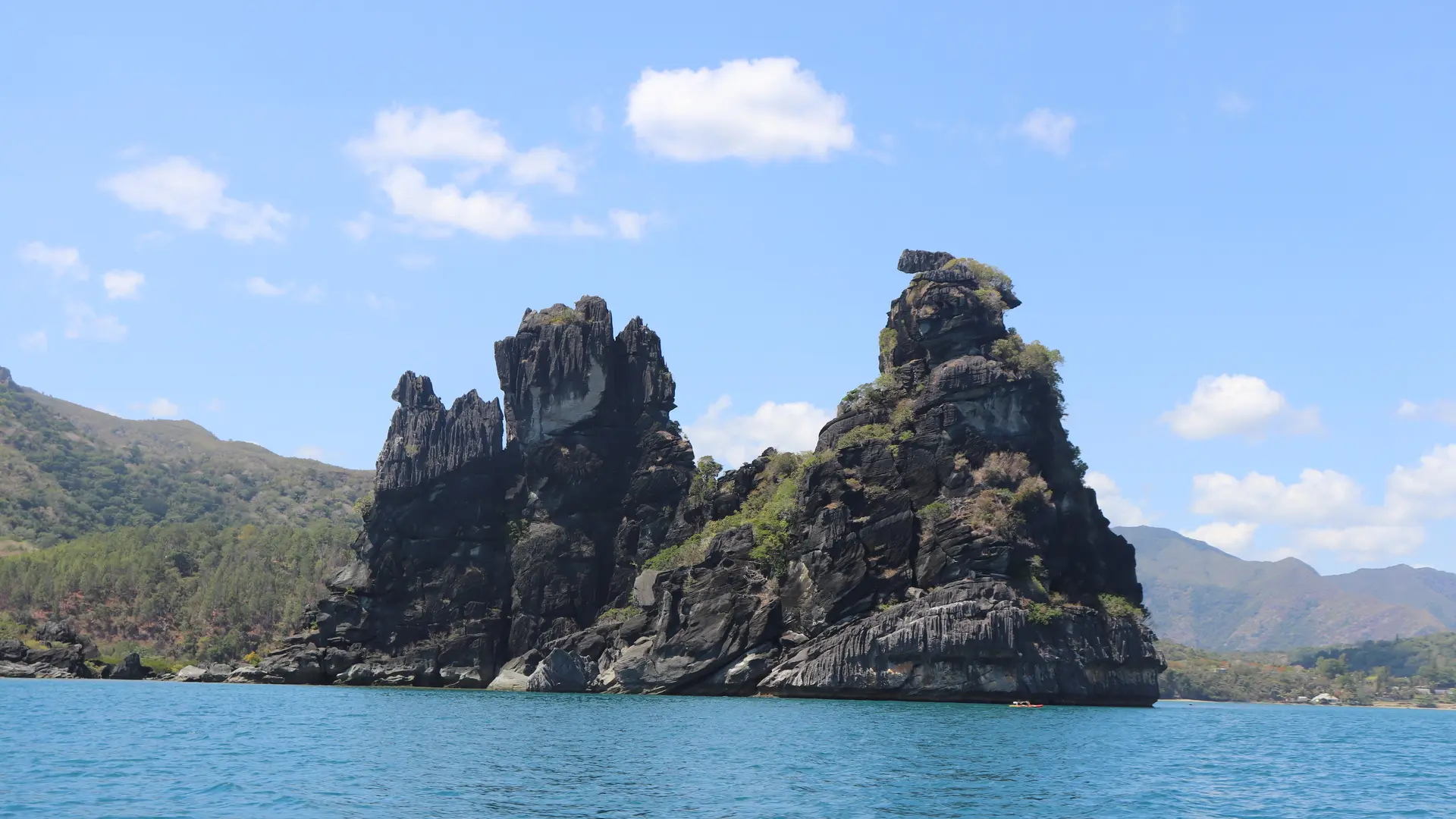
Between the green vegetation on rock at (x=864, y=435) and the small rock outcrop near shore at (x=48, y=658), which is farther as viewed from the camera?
the small rock outcrop near shore at (x=48, y=658)

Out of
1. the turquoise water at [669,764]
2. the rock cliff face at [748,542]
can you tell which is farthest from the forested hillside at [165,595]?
the turquoise water at [669,764]

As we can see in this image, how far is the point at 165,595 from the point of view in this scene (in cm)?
16875

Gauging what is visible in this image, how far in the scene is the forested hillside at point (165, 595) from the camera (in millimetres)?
159000

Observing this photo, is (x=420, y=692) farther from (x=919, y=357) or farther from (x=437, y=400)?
(x=919, y=357)

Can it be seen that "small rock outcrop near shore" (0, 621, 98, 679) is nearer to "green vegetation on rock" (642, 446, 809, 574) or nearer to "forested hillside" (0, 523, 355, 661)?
"forested hillside" (0, 523, 355, 661)

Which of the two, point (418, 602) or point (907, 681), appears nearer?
point (907, 681)

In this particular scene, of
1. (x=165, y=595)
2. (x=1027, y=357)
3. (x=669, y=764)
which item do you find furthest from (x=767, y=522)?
(x=165, y=595)

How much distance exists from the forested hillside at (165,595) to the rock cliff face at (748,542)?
150 feet

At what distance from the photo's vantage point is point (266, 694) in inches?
3620

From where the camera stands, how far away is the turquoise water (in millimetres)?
35312

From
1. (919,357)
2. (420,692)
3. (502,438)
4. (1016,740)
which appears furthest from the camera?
(502,438)

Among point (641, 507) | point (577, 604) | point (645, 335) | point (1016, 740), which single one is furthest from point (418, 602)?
point (1016, 740)

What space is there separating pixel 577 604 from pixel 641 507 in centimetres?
1148

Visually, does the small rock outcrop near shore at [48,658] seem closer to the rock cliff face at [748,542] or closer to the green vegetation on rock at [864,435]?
the rock cliff face at [748,542]
